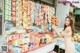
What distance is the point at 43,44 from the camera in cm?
424

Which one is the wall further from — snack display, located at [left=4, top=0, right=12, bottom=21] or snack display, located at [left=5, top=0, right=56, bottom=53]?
snack display, located at [left=4, top=0, right=12, bottom=21]

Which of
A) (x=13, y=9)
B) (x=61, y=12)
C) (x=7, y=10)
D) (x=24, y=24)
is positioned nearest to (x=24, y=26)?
(x=24, y=24)

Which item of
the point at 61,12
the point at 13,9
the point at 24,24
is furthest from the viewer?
the point at 61,12

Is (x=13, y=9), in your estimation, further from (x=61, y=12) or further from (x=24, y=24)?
(x=61, y=12)

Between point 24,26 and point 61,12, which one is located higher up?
point 61,12

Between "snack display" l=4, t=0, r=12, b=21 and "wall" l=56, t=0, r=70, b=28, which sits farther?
"wall" l=56, t=0, r=70, b=28

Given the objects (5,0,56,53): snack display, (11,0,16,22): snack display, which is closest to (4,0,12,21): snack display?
(5,0,56,53): snack display

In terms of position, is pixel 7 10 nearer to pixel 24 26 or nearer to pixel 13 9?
pixel 13 9

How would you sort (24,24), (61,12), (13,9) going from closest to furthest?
(13,9) → (24,24) → (61,12)

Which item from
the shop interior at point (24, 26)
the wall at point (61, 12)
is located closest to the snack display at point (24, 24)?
the shop interior at point (24, 26)

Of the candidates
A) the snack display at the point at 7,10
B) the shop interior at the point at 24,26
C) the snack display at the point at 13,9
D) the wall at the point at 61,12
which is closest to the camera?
the shop interior at the point at 24,26

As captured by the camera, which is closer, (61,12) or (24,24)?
(24,24)

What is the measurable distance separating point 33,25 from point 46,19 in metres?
0.76

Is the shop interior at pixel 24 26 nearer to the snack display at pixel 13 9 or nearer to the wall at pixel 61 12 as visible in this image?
the snack display at pixel 13 9
